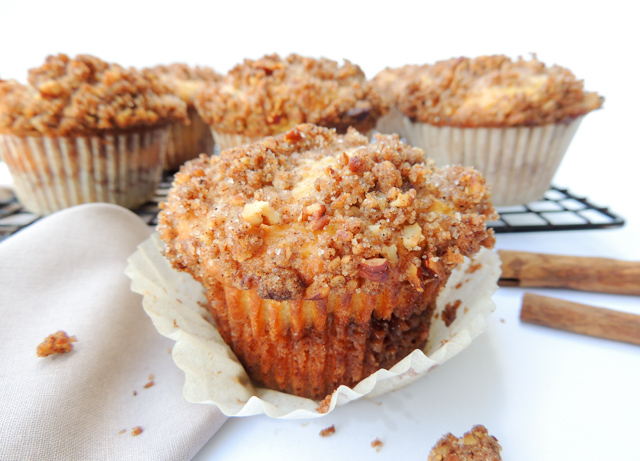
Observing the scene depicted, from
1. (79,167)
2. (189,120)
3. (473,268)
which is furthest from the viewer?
(189,120)

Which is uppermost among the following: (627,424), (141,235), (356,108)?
(356,108)

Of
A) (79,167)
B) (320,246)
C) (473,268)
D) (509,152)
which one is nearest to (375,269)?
(320,246)

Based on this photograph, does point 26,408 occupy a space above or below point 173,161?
below

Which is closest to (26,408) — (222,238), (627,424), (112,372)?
(112,372)

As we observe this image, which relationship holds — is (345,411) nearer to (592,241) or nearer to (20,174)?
(592,241)

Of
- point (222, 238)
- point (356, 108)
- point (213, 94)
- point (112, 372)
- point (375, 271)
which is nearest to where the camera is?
point (375, 271)

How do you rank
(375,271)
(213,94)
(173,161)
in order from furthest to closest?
(173,161), (213,94), (375,271)

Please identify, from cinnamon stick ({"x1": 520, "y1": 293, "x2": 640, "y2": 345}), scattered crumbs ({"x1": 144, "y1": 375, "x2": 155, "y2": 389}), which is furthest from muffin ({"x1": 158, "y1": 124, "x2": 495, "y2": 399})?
cinnamon stick ({"x1": 520, "y1": 293, "x2": 640, "y2": 345})

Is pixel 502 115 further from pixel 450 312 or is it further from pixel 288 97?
pixel 450 312
